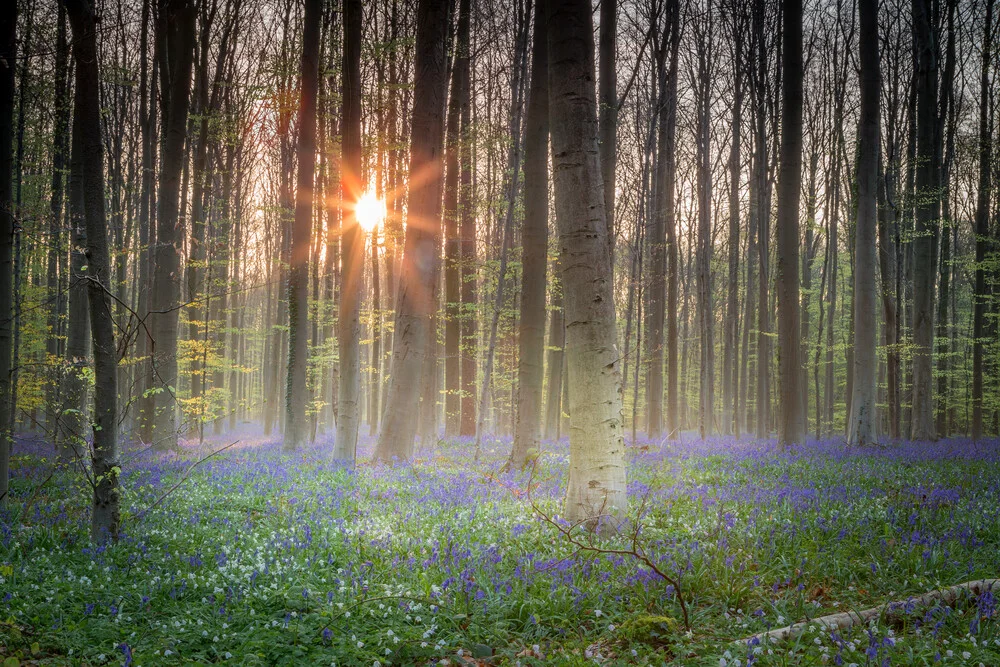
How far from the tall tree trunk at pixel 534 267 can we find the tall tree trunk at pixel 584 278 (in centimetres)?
496

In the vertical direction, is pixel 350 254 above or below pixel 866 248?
below

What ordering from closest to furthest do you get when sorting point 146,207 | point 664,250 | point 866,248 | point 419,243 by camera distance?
point 419,243 → point 866,248 → point 146,207 → point 664,250

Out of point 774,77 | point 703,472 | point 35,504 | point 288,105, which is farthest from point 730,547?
point 774,77

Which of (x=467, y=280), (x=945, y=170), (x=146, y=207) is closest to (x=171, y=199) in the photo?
(x=146, y=207)

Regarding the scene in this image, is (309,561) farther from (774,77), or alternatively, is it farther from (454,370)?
(774,77)

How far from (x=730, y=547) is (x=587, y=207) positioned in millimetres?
3829

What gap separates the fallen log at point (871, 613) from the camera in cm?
368

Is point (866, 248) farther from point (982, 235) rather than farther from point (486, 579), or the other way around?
point (486, 579)

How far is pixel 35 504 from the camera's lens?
789 centimetres

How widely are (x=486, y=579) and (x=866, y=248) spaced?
14224mm

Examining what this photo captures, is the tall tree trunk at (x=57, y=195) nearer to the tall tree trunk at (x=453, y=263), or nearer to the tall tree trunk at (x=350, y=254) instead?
the tall tree trunk at (x=350, y=254)

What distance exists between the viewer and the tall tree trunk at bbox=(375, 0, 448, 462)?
484 inches

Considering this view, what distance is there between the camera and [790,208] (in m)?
14.6

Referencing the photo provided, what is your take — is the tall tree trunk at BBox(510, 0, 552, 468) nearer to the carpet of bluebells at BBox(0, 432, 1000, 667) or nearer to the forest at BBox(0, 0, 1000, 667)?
the forest at BBox(0, 0, 1000, 667)
